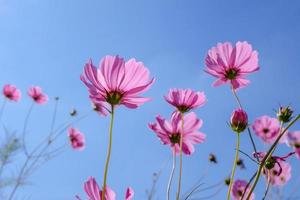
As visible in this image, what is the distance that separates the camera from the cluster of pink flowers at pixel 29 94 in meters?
3.23

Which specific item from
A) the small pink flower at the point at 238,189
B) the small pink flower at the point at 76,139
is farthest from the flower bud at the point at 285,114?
the small pink flower at the point at 76,139

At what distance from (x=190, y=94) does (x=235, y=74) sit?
9 centimetres

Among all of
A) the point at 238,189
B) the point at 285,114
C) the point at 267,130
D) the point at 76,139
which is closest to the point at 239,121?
the point at 285,114

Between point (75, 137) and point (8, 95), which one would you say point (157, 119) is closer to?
point (75, 137)

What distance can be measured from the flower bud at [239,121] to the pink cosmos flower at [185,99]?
0.39 ft

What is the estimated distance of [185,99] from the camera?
2.33 ft

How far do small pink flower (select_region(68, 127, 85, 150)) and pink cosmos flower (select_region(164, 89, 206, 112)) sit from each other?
259 centimetres

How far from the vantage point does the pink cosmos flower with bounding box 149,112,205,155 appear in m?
0.73

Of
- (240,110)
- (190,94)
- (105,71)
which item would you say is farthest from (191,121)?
(105,71)

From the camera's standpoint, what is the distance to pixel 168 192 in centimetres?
47

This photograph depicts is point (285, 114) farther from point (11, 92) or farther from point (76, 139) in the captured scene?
point (11, 92)

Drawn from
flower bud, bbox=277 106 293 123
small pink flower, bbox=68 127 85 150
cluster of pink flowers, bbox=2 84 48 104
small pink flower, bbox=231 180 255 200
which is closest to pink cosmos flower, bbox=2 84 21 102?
cluster of pink flowers, bbox=2 84 48 104

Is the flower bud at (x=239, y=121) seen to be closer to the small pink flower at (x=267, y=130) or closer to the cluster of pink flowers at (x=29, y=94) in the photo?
the small pink flower at (x=267, y=130)

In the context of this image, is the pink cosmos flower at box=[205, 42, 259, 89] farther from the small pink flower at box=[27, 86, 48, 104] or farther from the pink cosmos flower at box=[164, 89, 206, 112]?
the small pink flower at box=[27, 86, 48, 104]
